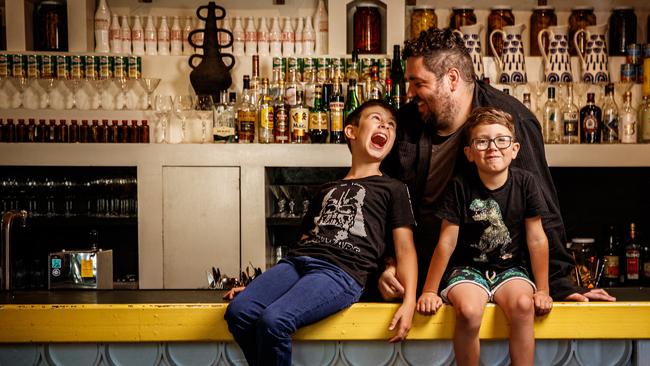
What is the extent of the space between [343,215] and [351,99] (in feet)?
6.90

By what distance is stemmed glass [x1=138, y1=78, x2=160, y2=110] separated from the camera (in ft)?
13.6

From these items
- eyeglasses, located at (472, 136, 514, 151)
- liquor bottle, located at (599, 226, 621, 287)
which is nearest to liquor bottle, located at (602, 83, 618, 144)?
Answer: liquor bottle, located at (599, 226, 621, 287)

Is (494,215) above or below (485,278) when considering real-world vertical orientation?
above

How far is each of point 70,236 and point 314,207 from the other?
2.58m

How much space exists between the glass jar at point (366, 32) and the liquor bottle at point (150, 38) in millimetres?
1089

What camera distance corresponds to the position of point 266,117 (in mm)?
4078

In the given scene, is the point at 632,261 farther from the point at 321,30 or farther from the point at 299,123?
the point at 321,30

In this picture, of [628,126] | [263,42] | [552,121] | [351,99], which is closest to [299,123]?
[351,99]

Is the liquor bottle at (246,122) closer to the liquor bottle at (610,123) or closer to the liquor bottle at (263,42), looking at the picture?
the liquor bottle at (263,42)

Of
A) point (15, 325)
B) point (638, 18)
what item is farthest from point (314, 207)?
point (638, 18)

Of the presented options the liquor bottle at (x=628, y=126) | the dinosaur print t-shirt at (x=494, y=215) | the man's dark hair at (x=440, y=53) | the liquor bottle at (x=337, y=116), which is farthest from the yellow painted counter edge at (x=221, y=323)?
the liquor bottle at (x=628, y=126)

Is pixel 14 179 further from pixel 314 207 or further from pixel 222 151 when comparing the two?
pixel 314 207

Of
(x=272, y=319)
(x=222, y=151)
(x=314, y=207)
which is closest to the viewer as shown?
(x=272, y=319)

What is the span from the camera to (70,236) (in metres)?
4.38
